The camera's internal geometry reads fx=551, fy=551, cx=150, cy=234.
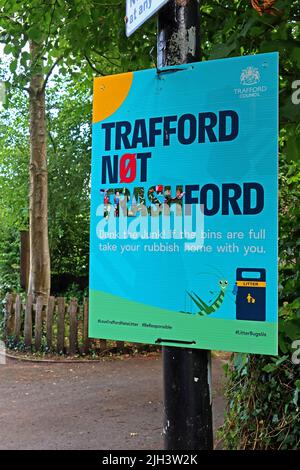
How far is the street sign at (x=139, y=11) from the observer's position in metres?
1.95

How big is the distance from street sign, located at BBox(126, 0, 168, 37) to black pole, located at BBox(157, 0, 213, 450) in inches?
1.8

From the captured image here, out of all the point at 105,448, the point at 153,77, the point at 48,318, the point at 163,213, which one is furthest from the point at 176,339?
the point at 48,318

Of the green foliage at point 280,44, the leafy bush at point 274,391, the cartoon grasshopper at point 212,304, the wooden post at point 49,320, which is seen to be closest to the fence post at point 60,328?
the wooden post at point 49,320

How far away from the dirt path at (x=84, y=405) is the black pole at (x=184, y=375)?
10.8ft

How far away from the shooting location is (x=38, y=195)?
11125 millimetres

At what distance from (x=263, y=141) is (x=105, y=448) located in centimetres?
391

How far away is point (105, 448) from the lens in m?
4.95

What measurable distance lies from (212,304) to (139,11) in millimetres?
1141

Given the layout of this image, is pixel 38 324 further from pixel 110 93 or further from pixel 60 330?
pixel 110 93

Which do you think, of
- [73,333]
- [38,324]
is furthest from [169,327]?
[38,324]

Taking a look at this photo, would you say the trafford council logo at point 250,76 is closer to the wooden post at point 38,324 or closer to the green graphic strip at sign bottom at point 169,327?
the green graphic strip at sign bottom at point 169,327

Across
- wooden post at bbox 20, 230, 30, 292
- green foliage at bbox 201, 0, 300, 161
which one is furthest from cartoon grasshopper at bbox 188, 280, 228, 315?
wooden post at bbox 20, 230, 30, 292

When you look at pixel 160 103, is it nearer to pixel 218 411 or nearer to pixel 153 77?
pixel 153 77

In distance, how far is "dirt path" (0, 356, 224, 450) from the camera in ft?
17.2
